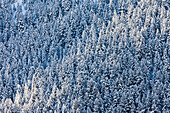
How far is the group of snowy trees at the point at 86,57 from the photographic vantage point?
3477 inches

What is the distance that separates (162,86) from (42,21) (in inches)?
3069

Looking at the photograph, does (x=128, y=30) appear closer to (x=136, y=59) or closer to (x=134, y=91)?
(x=136, y=59)

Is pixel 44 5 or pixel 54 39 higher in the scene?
pixel 44 5

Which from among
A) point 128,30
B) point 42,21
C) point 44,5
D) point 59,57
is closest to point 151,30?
point 128,30

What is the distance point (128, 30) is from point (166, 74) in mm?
31684

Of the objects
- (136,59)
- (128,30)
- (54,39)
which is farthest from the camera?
(54,39)

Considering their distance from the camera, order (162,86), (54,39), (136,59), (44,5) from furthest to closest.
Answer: (44,5) < (54,39) < (136,59) < (162,86)

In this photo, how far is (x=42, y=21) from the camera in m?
148

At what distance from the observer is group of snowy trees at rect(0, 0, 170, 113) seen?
8831 centimetres

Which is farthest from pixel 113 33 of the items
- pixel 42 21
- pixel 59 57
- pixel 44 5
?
pixel 44 5

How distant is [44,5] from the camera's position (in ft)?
529

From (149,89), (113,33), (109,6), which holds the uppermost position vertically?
(109,6)

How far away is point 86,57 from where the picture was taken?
108 metres

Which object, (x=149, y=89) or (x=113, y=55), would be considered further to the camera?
(x=113, y=55)
